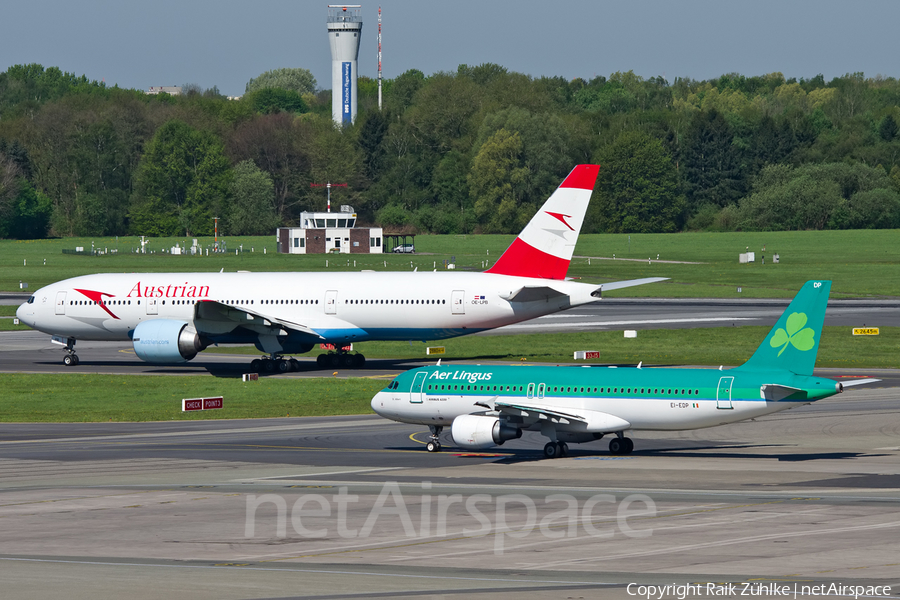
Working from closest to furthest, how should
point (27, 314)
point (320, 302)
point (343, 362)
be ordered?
point (320, 302) → point (343, 362) → point (27, 314)

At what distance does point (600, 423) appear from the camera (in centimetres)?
3847

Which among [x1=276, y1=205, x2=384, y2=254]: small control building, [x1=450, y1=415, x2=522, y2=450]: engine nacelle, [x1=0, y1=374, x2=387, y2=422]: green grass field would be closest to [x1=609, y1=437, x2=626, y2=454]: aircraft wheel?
[x1=450, y1=415, x2=522, y2=450]: engine nacelle

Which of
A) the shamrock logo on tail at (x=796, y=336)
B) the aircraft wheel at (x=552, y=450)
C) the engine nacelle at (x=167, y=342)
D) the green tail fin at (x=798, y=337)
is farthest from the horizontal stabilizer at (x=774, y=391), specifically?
the engine nacelle at (x=167, y=342)

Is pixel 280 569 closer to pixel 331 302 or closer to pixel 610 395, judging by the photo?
pixel 610 395

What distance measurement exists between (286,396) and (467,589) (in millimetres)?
A: 35739

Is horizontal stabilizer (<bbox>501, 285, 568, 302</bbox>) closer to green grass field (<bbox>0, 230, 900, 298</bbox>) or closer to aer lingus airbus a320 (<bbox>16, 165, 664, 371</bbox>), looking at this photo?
aer lingus airbus a320 (<bbox>16, 165, 664, 371</bbox>)

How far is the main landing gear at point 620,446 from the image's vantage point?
130ft

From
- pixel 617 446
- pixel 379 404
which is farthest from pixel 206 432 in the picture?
pixel 617 446

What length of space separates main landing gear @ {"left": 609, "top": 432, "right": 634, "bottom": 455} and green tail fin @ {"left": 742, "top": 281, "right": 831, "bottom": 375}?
492 cm

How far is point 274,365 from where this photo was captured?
65062 millimetres

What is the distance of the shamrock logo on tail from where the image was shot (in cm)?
3703

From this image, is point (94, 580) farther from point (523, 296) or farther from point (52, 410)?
point (523, 296)

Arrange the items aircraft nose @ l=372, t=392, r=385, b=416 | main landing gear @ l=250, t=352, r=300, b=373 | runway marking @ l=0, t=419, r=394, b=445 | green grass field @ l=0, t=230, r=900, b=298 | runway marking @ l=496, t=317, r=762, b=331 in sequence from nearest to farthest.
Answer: aircraft nose @ l=372, t=392, r=385, b=416 → runway marking @ l=0, t=419, r=394, b=445 → main landing gear @ l=250, t=352, r=300, b=373 → runway marking @ l=496, t=317, r=762, b=331 → green grass field @ l=0, t=230, r=900, b=298

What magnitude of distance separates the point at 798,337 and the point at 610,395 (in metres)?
6.17
